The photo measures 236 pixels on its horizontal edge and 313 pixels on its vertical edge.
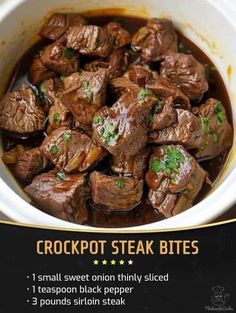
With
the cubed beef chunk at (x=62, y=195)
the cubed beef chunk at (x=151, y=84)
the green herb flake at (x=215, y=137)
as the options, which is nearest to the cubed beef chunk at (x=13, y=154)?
the cubed beef chunk at (x=62, y=195)

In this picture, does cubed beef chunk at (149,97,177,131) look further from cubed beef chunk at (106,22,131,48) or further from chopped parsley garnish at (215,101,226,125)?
cubed beef chunk at (106,22,131,48)

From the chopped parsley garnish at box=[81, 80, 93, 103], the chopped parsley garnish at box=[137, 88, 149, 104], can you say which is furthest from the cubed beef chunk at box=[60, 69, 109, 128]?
the chopped parsley garnish at box=[137, 88, 149, 104]

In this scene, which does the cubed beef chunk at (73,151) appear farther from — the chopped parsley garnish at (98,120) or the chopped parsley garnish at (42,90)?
the chopped parsley garnish at (42,90)

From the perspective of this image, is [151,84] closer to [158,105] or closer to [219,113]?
[158,105]

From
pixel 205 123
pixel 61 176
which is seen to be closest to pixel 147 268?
pixel 61 176

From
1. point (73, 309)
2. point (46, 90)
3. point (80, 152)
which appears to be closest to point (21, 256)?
point (73, 309)
